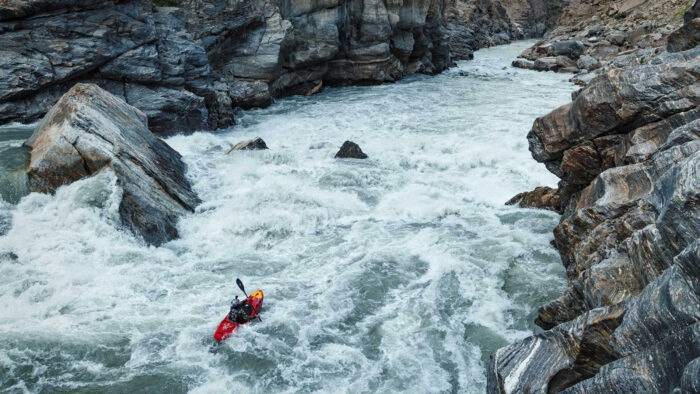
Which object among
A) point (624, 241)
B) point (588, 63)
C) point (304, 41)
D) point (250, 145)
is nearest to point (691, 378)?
point (624, 241)

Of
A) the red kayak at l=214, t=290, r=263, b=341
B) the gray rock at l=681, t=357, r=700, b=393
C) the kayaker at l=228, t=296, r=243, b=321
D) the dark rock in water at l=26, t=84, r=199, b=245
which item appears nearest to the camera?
the gray rock at l=681, t=357, r=700, b=393

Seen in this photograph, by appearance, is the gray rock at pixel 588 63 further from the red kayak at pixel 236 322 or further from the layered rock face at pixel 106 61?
the red kayak at pixel 236 322

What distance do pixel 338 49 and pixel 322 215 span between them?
20210mm

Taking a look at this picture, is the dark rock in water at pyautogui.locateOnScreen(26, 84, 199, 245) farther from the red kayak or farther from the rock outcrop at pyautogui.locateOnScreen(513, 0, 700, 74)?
the rock outcrop at pyautogui.locateOnScreen(513, 0, 700, 74)

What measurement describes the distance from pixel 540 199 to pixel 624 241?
22.6ft

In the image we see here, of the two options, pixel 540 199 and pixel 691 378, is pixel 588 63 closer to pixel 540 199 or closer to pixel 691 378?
pixel 540 199

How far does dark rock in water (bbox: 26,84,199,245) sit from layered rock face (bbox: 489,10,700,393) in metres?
9.67

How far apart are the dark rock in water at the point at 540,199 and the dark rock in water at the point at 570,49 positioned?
107ft

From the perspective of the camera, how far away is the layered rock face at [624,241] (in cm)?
497

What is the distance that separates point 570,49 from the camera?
1704 inches

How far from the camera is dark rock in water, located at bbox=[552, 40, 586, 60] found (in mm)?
43094

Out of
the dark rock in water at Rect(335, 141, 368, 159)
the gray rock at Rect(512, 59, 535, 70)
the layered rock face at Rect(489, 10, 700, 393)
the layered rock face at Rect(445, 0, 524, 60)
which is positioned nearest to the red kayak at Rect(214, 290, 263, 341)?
the layered rock face at Rect(489, 10, 700, 393)

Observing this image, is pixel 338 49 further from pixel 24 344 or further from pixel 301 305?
pixel 24 344

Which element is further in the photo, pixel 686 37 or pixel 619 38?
pixel 619 38
